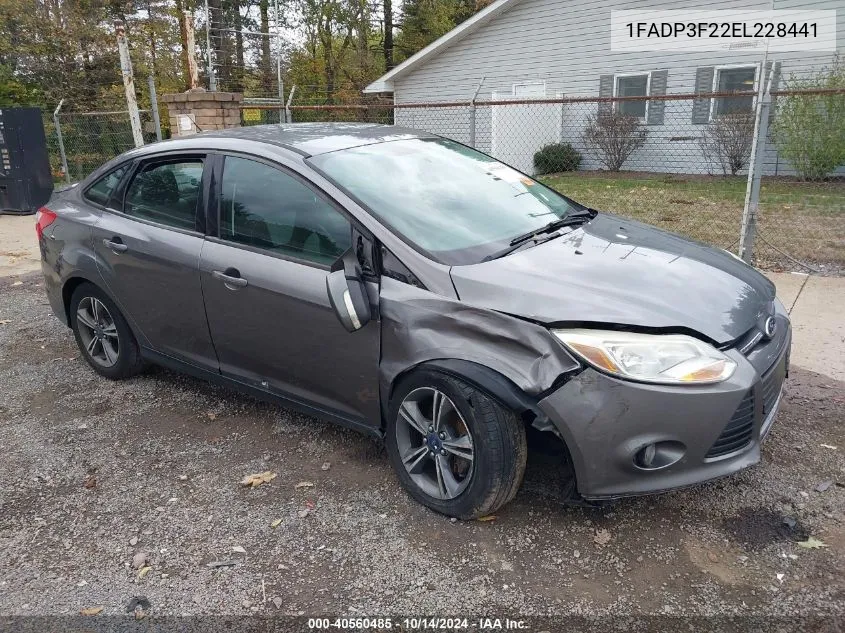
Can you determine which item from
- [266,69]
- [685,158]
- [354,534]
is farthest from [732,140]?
[266,69]

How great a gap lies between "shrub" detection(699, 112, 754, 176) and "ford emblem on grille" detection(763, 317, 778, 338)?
10948 millimetres

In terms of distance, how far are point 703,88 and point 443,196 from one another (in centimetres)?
1309

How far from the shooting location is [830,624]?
7.56 feet

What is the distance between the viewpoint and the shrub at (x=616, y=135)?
14.4 metres

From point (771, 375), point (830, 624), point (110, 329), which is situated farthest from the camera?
point (110, 329)

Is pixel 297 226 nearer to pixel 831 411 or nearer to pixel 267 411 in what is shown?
pixel 267 411

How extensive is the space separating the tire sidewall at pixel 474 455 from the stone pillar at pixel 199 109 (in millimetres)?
8323

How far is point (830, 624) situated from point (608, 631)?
0.75 m

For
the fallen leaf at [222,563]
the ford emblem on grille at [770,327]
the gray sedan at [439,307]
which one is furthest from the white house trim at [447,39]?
the fallen leaf at [222,563]

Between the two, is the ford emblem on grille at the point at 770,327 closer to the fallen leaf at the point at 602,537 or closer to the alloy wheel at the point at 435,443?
the fallen leaf at the point at 602,537

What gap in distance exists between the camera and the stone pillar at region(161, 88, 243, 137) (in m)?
10.0

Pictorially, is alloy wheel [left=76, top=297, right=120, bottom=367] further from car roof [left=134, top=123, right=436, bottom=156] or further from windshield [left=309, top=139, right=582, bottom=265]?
windshield [left=309, top=139, right=582, bottom=265]

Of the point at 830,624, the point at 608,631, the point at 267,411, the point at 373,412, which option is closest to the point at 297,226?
the point at 373,412


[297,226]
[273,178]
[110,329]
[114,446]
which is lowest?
[114,446]
